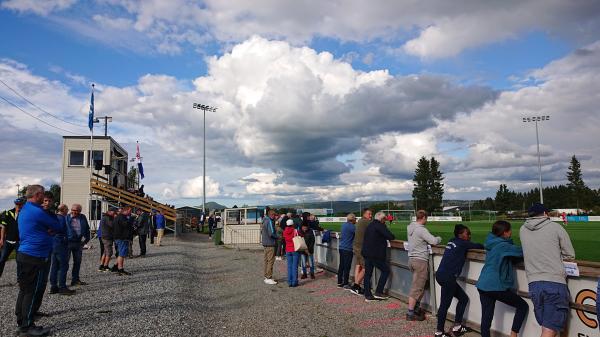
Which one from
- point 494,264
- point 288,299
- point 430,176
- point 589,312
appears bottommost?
point 288,299

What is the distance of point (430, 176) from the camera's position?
10069 cm

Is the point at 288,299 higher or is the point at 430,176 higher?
the point at 430,176

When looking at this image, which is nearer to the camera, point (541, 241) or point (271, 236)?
point (541, 241)

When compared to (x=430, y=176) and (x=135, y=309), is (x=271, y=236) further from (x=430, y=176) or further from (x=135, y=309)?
(x=430, y=176)

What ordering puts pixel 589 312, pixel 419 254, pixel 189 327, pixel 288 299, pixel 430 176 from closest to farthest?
pixel 589 312 → pixel 189 327 → pixel 419 254 → pixel 288 299 → pixel 430 176

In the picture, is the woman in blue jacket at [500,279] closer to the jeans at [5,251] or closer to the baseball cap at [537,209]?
the baseball cap at [537,209]

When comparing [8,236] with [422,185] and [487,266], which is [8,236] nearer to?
[487,266]

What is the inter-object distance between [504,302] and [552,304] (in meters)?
0.91

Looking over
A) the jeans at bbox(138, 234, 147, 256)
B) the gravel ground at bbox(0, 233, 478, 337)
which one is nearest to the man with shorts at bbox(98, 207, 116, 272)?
the gravel ground at bbox(0, 233, 478, 337)

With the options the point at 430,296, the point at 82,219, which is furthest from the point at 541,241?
the point at 82,219

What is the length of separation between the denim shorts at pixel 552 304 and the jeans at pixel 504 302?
68 centimetres

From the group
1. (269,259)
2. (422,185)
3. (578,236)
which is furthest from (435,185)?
(269,259)

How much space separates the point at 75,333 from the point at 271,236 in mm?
5502

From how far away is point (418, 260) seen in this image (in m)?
7.49
